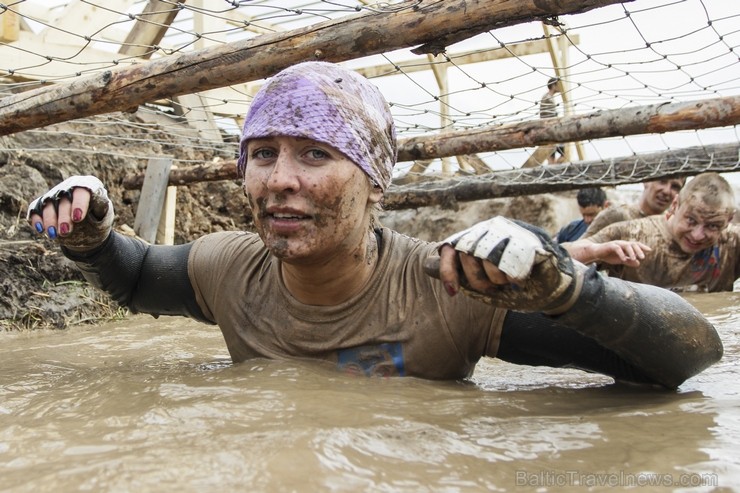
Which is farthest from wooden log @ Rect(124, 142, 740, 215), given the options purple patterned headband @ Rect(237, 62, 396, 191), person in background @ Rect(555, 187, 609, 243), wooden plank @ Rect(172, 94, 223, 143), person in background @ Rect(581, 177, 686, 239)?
purple patterned headband @ Rect(237, 62, 396, 191)

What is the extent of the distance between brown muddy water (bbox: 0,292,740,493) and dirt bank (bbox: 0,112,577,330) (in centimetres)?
251

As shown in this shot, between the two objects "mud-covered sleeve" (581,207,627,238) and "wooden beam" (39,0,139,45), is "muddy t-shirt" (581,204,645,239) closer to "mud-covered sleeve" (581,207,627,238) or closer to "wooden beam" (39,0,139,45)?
"mud-covered sleeve" (581,207,627,238)

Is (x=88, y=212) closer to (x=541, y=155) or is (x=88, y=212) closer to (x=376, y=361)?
(x=376, y=361)

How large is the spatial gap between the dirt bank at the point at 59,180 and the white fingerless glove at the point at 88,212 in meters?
2.24

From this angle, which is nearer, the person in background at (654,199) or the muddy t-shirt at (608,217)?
the muddy t-shirt at (608,217)

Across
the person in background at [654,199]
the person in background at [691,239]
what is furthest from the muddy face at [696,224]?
the person in background at [654,199]

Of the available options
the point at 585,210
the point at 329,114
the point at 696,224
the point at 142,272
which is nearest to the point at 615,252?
the point at 329,114

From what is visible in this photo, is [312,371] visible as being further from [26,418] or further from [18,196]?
[18,196]

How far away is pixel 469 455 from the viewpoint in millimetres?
1625

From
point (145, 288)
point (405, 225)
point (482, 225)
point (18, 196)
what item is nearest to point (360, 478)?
point (482, 225)

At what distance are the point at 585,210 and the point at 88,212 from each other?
22.7ft

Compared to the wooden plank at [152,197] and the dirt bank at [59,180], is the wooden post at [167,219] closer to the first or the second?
the wooden plank at [152,197]

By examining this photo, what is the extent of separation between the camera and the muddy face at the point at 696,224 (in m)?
6.01

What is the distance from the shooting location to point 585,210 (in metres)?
8.67
